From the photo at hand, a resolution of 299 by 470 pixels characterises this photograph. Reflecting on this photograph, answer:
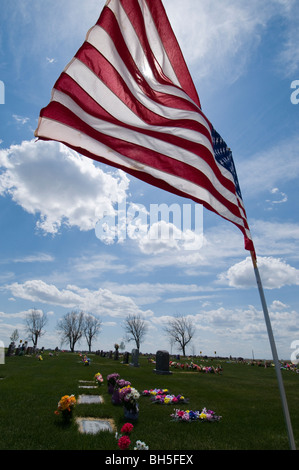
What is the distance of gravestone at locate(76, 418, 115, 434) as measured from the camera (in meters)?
6.06

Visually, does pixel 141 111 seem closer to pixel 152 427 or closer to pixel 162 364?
pixel 152 427

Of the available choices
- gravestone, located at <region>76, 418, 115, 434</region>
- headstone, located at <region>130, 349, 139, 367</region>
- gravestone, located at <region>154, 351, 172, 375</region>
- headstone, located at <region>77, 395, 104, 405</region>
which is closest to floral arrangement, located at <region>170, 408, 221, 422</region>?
gravestone, located at <region>76, 418, 115, 434</region>

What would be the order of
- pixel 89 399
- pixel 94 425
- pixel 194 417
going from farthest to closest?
pixel 89 399, pixel 194 417, pixel 94 425

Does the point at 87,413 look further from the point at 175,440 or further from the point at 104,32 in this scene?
the point at 104,32

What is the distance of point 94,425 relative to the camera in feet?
21.4

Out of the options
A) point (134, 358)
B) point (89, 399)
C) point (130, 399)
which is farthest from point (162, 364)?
point (130, 399)

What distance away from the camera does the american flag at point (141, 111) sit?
410 centimetres

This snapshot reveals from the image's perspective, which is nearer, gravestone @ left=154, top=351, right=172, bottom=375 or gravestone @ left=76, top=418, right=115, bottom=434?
gravestone @ left=76, top=418, right=115, bottom=434

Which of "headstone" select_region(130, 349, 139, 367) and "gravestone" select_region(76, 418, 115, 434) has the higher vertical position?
"headstone" select_region(130, 349, 139, 367)

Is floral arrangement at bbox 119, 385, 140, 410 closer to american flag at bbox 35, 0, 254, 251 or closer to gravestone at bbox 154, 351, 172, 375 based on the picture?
american flag at bbox 35, 0, 254, 251

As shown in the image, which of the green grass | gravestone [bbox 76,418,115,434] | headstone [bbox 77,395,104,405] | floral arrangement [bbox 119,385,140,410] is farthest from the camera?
headstone [bbox 77,395,104,405]

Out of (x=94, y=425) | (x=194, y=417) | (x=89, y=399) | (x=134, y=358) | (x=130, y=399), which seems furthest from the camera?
(x=134, y=358)

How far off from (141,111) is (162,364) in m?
20.6

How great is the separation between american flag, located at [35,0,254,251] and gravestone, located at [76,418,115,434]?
5.04m
